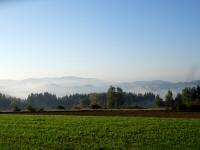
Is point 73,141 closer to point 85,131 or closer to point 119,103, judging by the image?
point 85,131

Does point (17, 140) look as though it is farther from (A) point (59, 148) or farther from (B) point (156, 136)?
(B) point (156, 136)

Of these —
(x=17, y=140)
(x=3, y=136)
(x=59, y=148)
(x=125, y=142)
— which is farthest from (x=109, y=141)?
(x=3, y=136)

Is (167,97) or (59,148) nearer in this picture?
(59,148)

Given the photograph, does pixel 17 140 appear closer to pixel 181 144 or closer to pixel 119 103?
pixel 181 144

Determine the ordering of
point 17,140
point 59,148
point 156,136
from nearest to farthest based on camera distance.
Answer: point 59,148
point 17,140
point 156,136

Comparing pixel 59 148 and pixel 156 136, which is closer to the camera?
pixel 59 148

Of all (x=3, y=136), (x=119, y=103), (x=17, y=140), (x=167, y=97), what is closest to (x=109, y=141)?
(x=17, y=140)

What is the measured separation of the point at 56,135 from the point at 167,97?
395 ft

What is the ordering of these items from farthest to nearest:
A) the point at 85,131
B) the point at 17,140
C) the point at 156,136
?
the point at 85,131 → the point at 156,136 → the point at 17,140

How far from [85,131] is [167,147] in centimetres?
773

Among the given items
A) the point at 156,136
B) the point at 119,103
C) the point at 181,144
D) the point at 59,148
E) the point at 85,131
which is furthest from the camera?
the point at 119,103

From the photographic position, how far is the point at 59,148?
1916 centimetres

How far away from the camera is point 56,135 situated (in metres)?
24.1

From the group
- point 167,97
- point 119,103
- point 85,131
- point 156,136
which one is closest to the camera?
point 156,136
